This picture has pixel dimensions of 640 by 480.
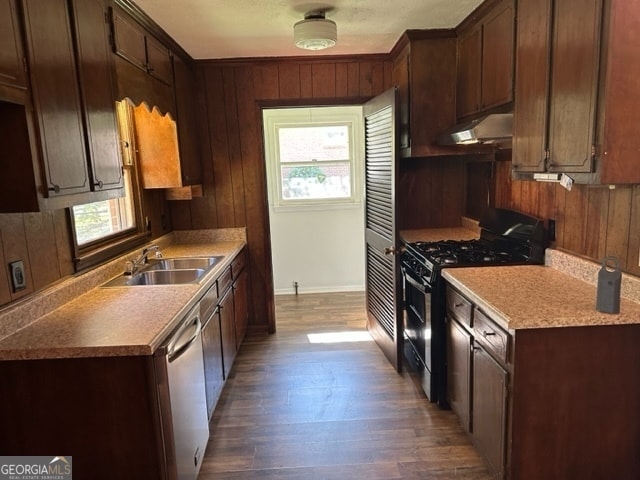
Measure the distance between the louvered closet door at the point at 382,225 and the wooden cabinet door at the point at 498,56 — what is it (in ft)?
1.94

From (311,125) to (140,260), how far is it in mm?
2905

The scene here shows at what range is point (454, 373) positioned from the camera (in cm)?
243

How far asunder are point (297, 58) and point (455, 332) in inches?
102

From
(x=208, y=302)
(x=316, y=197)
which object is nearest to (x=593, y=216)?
(x=208, y=302)

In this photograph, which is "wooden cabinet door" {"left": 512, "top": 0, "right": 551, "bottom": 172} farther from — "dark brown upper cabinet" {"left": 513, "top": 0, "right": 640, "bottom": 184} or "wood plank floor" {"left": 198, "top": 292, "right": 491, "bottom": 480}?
"wood plank floor" {"left": 198, "top": 292, "right": 491, "bottom": 480}

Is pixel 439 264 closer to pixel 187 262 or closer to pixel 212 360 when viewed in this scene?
pixel 212 360

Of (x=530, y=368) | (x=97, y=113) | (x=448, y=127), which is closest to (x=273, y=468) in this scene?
(x=530, y=368)

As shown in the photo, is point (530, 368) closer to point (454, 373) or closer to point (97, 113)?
point (454, 373)

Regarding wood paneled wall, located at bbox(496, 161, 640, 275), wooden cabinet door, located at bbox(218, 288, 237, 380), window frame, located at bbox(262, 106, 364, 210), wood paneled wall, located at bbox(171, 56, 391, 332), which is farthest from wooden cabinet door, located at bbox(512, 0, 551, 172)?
window frame, located at bbox(262, 106, 364, 210)

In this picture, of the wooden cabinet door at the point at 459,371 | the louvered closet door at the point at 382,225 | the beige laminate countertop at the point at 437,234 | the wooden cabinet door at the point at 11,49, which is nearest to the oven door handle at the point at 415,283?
the louvered closet door at the point at 382,225

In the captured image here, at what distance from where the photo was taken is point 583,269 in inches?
84.3

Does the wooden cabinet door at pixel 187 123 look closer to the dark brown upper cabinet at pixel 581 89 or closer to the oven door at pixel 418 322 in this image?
the oven door at pixel 418 322

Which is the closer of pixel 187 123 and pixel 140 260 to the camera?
pixel 140 260

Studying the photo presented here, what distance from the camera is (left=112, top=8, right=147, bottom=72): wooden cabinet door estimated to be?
88.7 inches
